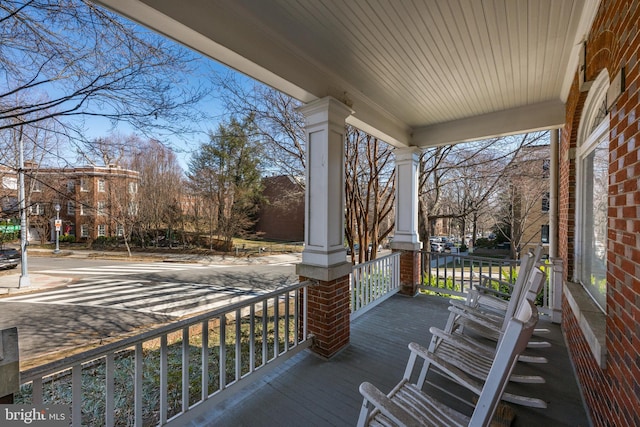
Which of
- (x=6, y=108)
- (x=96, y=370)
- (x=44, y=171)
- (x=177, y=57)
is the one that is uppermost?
(x=177, y=57)

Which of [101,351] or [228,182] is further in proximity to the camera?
[228,182]

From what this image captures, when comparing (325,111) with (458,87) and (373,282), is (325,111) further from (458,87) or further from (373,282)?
(373,282)

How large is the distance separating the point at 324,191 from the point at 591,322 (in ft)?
6.98

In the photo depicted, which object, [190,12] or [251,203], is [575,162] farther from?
[251,203]

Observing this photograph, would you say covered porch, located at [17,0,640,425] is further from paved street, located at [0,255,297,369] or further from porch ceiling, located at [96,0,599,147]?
paved street, located at [0,255,297,369]

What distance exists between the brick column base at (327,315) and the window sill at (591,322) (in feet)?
5.91

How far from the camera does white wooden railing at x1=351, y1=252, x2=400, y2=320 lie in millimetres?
3600

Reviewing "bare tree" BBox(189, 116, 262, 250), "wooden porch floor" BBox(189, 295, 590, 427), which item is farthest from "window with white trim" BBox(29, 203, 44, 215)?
"bare tree" BBox(189, 116, 262, 250)

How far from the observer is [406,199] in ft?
14.6

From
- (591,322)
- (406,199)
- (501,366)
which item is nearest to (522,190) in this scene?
(406,199)

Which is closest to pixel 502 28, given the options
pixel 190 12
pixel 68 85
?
pixel 190 12

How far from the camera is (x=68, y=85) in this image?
2389 millimetres

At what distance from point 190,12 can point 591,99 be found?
3.22m

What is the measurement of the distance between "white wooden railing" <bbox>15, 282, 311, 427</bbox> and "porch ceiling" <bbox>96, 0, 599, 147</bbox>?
6.04ft
